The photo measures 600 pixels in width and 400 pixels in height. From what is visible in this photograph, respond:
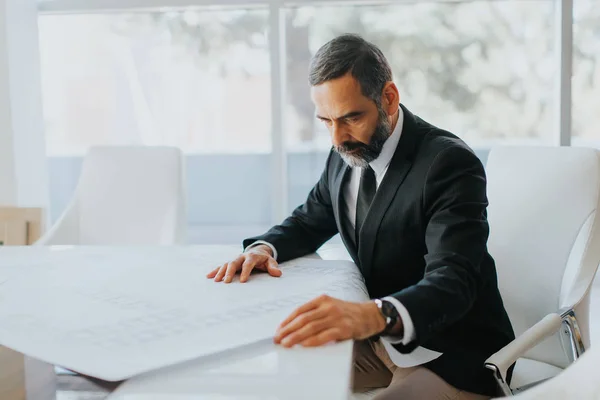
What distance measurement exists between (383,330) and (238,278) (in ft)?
1.60

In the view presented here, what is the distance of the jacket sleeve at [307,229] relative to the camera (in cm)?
175

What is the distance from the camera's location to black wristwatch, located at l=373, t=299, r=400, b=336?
117 centimetres

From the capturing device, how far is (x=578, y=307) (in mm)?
1555

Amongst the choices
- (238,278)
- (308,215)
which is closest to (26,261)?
(238,278)

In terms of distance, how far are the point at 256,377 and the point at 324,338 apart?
0.16 metres

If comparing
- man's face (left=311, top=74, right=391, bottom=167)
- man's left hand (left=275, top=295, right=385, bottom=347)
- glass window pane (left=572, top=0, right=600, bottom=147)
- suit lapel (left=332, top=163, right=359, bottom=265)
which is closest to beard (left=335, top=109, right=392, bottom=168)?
man's face (left=311, top=74, right=391, bottom=167)

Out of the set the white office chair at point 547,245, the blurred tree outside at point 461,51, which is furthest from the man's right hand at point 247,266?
the blurred tree outside at point 461,51

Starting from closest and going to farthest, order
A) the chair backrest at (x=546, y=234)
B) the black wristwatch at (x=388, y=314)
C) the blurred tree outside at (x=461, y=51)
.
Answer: the black wristwatch at (x=388, y=314), the chair backrest at (x=546, y=234), the blurred tree outside at (x=461, y=51)

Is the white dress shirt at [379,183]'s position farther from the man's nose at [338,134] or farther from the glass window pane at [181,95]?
the glass window pane at [181,95]

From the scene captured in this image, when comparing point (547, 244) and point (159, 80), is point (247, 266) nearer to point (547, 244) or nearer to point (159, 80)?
point (547, 244)

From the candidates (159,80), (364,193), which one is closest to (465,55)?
(159,80)

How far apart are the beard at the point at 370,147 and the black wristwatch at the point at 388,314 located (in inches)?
19.8

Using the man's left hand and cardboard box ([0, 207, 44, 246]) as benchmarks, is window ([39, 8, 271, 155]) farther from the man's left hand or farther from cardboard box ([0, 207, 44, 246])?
the man's left hand

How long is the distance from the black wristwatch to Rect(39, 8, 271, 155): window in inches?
111
